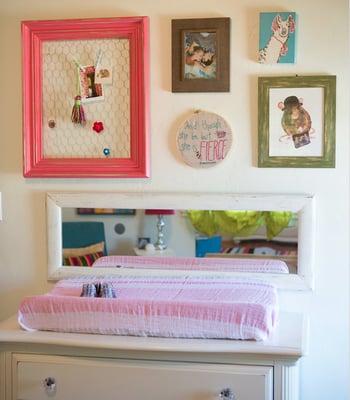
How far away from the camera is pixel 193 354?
169cm

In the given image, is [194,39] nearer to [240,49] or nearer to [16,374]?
[240,49]

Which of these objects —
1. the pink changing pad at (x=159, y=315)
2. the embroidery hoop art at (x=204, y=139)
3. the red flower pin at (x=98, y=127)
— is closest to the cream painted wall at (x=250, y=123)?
the embroidery hoop art at (x=204, y=139)

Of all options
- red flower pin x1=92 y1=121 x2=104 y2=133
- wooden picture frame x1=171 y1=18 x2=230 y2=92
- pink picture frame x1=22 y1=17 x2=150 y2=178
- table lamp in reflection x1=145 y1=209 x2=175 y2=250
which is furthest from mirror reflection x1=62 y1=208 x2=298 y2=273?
wooden picture frame x1=171 y1=18 x2=230 y2=92

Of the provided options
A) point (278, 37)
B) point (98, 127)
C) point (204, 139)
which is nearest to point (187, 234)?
point (204, 139)

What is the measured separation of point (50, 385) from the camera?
1758 millimetres

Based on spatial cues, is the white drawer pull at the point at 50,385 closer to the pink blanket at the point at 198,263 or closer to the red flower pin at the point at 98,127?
the pink blanket at the point at 198,263

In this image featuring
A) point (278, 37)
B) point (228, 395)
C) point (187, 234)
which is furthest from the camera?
point (187, 234)

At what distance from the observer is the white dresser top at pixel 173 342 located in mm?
1642

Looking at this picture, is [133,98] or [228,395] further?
[133,98]

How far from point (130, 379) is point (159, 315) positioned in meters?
0.19

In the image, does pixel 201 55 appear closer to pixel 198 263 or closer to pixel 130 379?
pixel 198 263

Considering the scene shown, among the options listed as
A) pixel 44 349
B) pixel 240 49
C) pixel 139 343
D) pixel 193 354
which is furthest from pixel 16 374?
pixel 240 49

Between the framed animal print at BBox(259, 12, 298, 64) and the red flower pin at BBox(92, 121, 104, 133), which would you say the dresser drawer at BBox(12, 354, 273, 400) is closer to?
the red flower pin at BBox(92, 121, 104, 133)

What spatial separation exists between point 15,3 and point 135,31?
44cm
